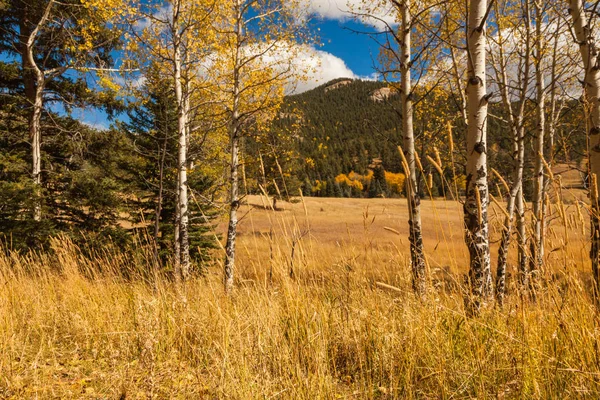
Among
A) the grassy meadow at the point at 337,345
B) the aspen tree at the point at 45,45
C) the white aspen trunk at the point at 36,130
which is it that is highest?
the aspen tree at the point at 45,45

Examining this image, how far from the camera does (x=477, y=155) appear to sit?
103 inches

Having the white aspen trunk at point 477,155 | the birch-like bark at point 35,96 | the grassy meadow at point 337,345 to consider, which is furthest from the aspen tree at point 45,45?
the white aspen trunk at point 477,155

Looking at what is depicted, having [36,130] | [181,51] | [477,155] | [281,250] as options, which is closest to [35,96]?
[36,130]

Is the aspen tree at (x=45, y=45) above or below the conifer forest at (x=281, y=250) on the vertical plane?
above

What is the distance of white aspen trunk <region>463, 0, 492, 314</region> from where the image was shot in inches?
98.7

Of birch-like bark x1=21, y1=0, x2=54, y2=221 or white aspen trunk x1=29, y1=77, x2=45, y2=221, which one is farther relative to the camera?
white aspen trunk x1=29, y1=77, x2=45, y2=221

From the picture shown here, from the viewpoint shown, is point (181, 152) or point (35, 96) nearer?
point (181, 152)

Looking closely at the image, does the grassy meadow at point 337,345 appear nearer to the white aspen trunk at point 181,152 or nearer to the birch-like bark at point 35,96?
the white aspen trunk at point 181,152

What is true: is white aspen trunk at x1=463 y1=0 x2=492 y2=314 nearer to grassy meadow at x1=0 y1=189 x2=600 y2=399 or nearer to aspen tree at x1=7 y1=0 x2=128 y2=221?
grassy meadow at x1=0 y1=189 x2=600 y2=399

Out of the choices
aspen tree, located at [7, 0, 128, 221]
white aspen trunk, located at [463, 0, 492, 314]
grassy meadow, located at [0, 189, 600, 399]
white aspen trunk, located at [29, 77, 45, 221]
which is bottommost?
grassy meadow, located at [0, 189, 600, 399]

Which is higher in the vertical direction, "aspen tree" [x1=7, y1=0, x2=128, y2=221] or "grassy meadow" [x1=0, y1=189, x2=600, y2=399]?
"aspen tree" [x1=7, y1=0, x2=128, y2=221]

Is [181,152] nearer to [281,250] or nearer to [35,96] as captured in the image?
[281,250]

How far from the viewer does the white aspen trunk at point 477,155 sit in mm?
2508

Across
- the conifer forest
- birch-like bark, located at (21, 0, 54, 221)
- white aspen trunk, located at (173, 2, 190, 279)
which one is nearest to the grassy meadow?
the conifer forest
